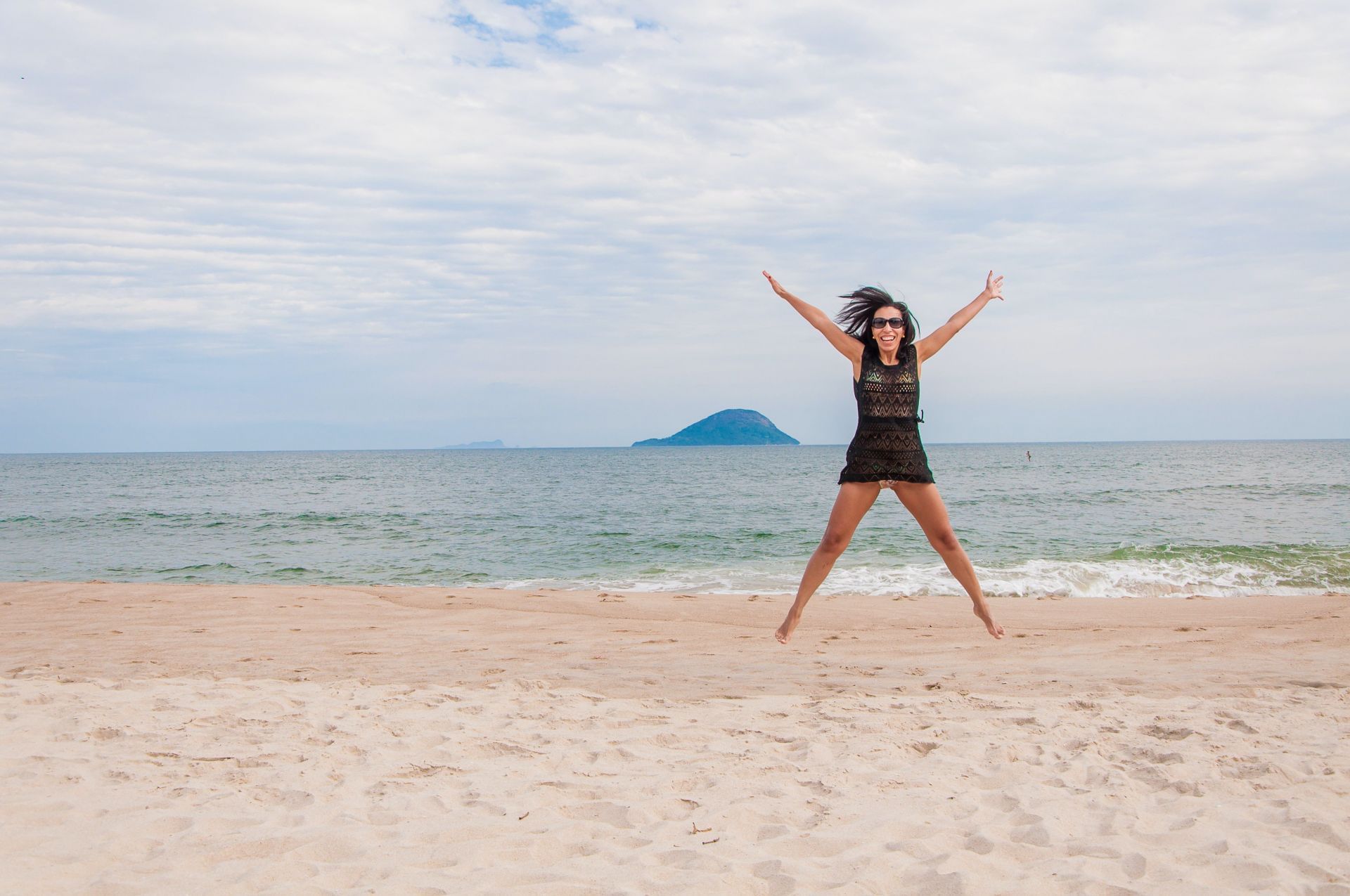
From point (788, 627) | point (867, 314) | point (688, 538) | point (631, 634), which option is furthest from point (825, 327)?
point (688, 538)

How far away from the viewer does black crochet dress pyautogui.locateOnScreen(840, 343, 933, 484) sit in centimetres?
590

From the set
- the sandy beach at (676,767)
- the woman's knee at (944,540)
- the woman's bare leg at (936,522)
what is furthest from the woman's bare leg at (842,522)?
the sandy beach at (676,767)

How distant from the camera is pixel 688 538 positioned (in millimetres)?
22172

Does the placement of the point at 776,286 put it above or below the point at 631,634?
above

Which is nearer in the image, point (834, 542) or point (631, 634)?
point (834, 542)

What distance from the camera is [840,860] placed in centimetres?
325

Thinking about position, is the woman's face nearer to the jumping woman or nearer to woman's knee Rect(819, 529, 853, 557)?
the jumping woman

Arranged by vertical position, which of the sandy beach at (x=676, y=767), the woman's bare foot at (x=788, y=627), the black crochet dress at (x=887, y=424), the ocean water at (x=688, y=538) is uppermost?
the black crochet dress at (x=887, y=424)

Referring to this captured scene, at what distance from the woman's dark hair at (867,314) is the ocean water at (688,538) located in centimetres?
813

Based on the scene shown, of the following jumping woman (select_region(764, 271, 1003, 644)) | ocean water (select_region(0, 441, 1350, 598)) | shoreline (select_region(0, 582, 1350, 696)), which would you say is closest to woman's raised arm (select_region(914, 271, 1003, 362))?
jumping woman (select_region(764, 271, 1003, 644))

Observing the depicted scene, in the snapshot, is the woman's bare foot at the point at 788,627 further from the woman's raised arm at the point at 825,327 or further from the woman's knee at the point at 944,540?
the woman's raised arm at the point at 825,327

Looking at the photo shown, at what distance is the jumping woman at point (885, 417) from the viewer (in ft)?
19.4

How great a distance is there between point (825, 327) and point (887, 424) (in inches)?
32.7

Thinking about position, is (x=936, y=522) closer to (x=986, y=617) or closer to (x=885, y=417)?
(x=885, y=417)
